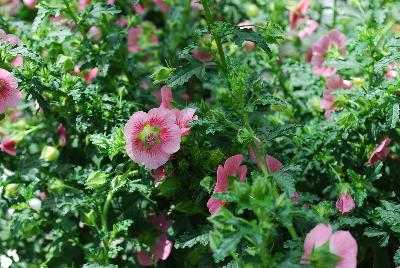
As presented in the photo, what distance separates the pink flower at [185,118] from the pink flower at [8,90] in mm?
335

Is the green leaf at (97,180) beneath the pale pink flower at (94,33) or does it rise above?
beneath

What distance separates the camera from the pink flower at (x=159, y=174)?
1.28 metres

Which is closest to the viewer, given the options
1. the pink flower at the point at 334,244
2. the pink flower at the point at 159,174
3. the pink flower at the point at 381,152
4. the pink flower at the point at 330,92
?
the pink flower at the point at 334,244

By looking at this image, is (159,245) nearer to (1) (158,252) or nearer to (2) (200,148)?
(1) (158,252)

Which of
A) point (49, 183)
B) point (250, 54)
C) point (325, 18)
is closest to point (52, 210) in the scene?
point (49, 183)

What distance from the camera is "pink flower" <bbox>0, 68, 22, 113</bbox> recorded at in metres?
1.23

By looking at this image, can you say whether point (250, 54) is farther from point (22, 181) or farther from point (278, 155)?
point (22, 181)

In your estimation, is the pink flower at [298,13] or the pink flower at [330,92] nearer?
the pink flower at [330,92]

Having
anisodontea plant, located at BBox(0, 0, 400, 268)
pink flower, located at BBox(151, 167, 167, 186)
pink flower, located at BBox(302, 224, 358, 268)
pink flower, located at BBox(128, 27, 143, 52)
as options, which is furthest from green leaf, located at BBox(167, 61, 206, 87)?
pink flower, located at BBox(128, 27, 143, 52)

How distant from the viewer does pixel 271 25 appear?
1.27 metres

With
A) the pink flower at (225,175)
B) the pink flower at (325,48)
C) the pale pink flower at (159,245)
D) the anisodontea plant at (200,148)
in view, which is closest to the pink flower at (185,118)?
the anisodontea plant at (200,148)

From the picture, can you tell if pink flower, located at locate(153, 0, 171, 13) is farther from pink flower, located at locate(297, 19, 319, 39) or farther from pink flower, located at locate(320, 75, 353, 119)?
pink flower, located at locate(320, 75, 353, 119)

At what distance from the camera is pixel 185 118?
49.4 inches

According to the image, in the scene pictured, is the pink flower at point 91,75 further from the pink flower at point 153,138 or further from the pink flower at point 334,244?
the pink flower at point 334,244
